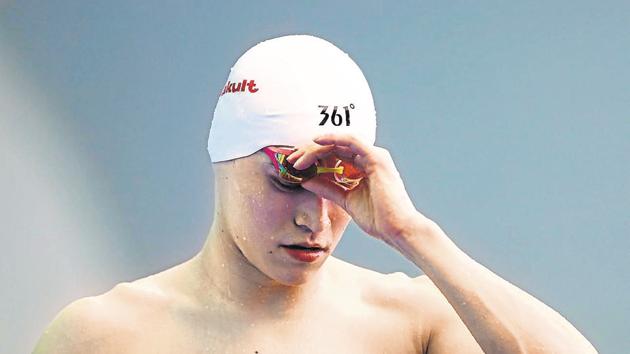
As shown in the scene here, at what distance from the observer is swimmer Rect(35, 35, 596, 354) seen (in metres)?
1.73

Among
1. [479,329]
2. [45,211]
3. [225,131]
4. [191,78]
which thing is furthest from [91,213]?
[479,329]

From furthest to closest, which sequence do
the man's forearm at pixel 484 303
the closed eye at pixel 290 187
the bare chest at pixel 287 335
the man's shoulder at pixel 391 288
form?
the man's shoulder at pixel 391 288, the bare chest at pixel 287 335, the closed eye at pixel 290 187, the man's forearm at pixel 484 303

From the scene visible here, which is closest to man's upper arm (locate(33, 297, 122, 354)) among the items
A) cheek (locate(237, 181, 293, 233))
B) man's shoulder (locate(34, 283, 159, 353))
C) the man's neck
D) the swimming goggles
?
man's shoulder (locate(34, 283, 159, 353))

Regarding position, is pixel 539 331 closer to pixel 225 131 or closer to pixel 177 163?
pixel 225 131

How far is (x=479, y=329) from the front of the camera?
1.70 meters

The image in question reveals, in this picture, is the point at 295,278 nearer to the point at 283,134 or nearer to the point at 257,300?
the point at 257,300

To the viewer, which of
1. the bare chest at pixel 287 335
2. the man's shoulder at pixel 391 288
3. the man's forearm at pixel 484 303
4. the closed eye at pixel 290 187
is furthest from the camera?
the man's shoulder at pixel 391 288

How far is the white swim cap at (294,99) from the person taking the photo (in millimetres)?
1855

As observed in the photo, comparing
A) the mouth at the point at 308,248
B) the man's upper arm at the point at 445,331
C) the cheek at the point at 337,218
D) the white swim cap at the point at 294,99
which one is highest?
the white swim cap at the point at 294,99

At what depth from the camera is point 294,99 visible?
187cm

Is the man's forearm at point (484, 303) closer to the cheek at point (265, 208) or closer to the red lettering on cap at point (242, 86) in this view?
the cheek at point (265, 208)

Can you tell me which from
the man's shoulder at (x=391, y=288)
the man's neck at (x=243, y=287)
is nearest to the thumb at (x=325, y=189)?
the man's neck at (x=243, y=287)

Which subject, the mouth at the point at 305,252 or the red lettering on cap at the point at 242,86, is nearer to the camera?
the mouth at the point at 305,252

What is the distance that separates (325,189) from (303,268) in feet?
0.48
